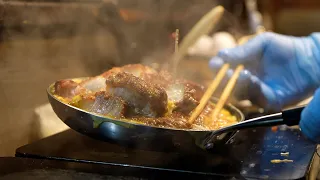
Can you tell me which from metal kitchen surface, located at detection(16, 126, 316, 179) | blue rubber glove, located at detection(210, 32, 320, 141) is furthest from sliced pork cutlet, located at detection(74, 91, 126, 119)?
blue rubber glove, located at detection(210, 32, 320, 141)

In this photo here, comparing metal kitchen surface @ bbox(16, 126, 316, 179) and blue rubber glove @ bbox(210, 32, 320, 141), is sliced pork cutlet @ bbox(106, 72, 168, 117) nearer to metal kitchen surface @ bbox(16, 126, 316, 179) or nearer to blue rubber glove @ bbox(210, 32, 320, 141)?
metal kitchen surface @ bbox(16, 126, 316, 179)

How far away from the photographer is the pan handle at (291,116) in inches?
34.3

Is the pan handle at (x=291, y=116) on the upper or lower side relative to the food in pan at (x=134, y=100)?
upper

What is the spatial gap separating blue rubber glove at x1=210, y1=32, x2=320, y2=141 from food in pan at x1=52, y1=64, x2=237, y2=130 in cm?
54

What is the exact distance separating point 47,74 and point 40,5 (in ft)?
0.95

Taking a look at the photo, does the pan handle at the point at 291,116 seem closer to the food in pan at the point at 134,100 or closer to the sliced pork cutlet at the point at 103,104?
the food in pan at the point at 134,100

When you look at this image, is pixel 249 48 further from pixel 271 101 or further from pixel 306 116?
pixel 306 116

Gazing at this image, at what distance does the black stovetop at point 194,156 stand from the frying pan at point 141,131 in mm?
43

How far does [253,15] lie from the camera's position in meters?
2.79

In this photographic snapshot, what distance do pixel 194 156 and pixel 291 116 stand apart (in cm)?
28

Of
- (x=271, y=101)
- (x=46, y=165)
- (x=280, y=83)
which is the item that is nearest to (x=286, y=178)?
(x=46, y=165)

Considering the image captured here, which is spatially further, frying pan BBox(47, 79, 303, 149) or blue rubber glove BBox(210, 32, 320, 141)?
blue rubber glove BBox(210, 32, 320, 141)

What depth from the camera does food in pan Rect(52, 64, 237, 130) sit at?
40.5 inches

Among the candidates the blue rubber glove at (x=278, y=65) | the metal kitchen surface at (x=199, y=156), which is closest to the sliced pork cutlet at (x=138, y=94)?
the metal kitchen surface at (x=199, y=156)
